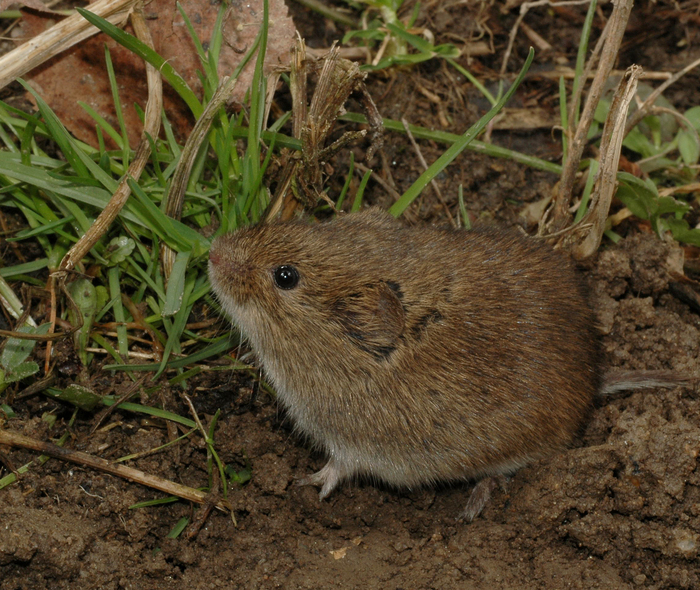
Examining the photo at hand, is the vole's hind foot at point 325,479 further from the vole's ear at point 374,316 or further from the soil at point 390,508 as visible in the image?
the vole's ear at point 374,316

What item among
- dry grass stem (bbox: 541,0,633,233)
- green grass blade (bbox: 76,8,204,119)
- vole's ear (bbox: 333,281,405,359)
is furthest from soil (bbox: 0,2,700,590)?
green grass blade (bbox: 76,8,204,119)

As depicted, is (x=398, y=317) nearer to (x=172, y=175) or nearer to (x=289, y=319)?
(x=289, y=319)

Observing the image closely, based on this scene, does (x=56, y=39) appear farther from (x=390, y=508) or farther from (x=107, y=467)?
(x=390, y=508)

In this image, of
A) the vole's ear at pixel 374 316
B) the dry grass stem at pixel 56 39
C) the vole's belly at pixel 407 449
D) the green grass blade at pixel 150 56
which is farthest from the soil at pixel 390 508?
the dry grass stem at pixel 56 39

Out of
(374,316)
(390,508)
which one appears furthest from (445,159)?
(390,508)

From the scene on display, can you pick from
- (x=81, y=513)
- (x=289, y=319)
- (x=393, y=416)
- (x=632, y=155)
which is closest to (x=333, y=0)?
(x=632, y=155)

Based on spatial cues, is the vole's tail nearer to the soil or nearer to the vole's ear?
the soil
